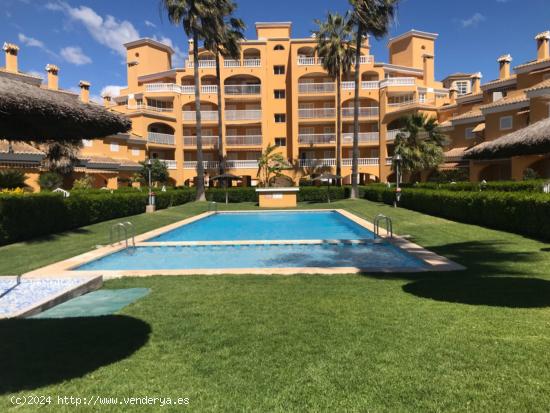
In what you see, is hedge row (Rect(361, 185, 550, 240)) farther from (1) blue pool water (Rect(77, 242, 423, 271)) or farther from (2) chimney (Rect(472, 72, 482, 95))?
(2) chimney (Rect(472, 72, 482, 95))

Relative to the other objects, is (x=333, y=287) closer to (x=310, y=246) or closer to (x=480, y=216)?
(x=310, y=246)

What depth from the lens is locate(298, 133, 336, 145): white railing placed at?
3988 cm

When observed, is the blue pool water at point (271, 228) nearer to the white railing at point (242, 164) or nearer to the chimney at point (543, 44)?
the white railing at point (242, 164)

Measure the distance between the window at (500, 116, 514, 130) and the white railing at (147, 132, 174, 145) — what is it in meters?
30.6

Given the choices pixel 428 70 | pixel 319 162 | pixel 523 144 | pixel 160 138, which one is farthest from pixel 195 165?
pixel 523 144

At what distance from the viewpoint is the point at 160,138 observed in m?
38.4

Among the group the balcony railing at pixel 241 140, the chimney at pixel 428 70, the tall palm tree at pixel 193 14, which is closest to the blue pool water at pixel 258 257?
the tall palm tree at pixel 193 14

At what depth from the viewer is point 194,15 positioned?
2838 centimetres

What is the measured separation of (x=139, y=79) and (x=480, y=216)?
43339mm

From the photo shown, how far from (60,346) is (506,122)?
3235 centimetres

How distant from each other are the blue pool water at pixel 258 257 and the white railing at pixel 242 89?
1249 inches

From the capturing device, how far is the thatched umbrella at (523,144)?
32.3 feet

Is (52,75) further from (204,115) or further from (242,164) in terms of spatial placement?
(242,164)

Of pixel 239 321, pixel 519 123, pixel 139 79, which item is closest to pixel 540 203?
pixel 239 321
